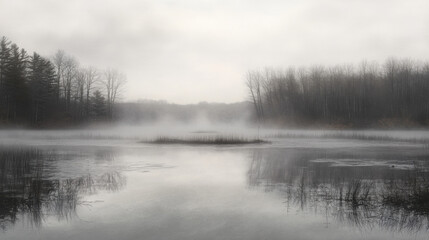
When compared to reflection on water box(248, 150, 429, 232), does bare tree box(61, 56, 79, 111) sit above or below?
above

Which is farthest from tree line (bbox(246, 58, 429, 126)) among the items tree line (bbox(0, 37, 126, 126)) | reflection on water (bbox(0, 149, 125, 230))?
reflection on water (bbox(0, 149, 125, 230))

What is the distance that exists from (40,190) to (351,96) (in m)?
64.5

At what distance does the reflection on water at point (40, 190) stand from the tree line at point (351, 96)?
55022 millimetres

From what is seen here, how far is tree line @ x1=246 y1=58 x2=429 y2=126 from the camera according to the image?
206 feet

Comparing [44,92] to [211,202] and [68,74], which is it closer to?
[68,74]

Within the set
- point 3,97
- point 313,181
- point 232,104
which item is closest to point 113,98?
point 3,97

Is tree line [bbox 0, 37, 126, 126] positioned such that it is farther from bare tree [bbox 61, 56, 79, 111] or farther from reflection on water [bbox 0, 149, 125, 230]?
reflection on water [bbox 0, 149, 125, 230]

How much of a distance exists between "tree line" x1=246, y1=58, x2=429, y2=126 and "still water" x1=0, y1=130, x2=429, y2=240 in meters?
49.9

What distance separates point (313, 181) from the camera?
12664mm

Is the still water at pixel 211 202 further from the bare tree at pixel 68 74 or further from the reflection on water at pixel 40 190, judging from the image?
the bare tree at pixel 68 74

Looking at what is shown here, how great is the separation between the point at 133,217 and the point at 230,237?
2.37 metres

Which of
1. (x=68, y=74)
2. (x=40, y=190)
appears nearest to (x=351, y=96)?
(x=68, y=74)

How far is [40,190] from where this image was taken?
34.8ft

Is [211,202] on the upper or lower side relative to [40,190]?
lower
